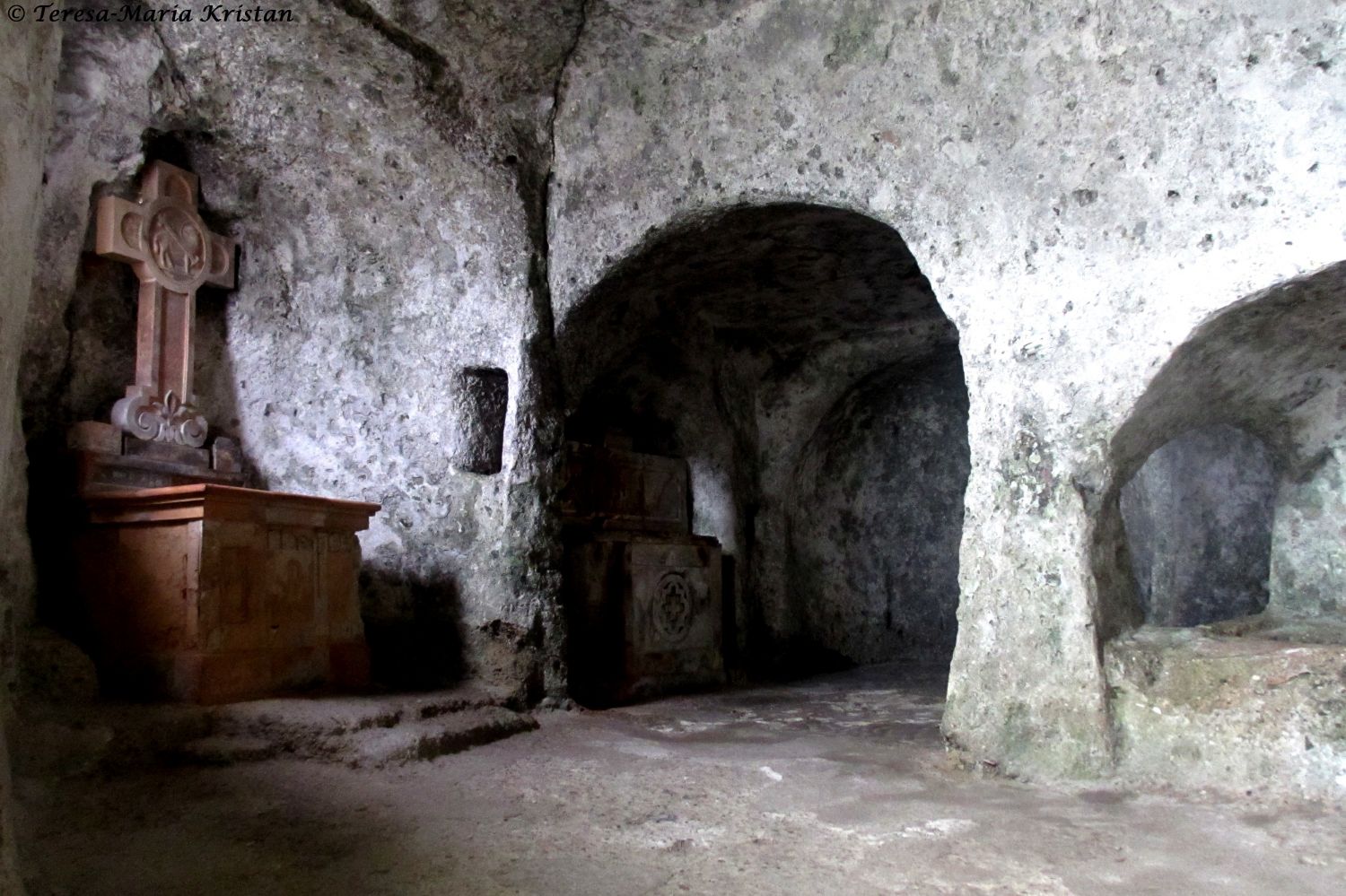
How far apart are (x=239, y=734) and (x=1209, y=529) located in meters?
4.87

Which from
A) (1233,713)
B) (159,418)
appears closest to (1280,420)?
(1233,713)

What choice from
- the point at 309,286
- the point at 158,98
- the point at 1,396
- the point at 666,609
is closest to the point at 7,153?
the point at 1,396

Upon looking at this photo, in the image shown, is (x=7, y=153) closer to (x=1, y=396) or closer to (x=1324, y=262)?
(x=1, y=396)

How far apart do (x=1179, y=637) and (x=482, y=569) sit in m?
3.00

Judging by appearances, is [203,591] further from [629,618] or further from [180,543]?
[629,618]

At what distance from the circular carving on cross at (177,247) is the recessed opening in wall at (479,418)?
53.7 inches

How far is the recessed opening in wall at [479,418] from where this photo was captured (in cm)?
509

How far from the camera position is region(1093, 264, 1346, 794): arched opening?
125 inches

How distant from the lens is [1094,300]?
360 cm

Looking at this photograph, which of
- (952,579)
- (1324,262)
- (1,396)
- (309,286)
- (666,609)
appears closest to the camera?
(1,396)

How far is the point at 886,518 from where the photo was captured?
25.6 ft

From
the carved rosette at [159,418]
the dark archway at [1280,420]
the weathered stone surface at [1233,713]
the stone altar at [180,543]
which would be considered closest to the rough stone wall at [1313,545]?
the dark archway at [1280,420]

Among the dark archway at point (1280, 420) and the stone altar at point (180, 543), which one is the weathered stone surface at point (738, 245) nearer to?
the dark archway at point (1280, 420)

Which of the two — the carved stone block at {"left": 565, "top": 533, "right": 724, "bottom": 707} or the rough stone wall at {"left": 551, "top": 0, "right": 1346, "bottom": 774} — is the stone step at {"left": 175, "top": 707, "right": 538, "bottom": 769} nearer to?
the carved stone block at {"left": 565, "top": 533, "right": 724, "bottom": 707}
